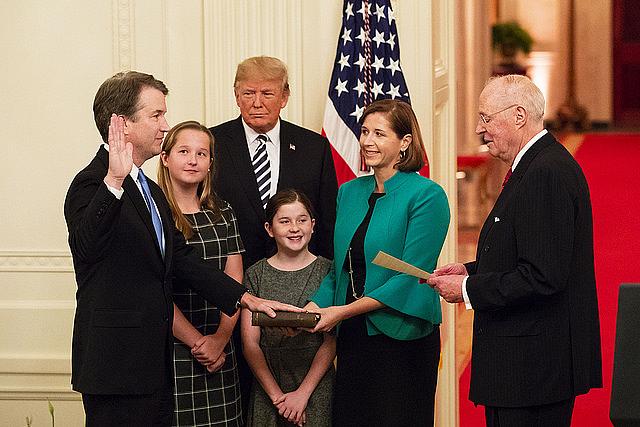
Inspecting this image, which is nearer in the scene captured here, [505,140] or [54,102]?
[505,140]

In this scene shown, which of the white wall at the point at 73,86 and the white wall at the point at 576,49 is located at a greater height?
the white wall at the point at 576,49

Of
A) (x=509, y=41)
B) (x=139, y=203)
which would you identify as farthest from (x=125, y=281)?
(x=509, y=41)

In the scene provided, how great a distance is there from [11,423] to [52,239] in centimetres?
99

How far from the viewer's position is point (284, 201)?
4.82 m

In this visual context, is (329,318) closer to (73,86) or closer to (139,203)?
(139,203)

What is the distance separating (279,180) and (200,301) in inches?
28.4

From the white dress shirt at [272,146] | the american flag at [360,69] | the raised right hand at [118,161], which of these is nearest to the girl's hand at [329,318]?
the white dress shirt at [272,146]

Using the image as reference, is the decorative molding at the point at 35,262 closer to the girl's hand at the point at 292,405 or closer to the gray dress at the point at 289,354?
the gray dress at the point at 289,354

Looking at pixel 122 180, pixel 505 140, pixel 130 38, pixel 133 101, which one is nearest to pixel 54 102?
pixel 130 38

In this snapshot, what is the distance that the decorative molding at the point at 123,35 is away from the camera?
5.93 metres

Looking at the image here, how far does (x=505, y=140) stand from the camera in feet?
13.2

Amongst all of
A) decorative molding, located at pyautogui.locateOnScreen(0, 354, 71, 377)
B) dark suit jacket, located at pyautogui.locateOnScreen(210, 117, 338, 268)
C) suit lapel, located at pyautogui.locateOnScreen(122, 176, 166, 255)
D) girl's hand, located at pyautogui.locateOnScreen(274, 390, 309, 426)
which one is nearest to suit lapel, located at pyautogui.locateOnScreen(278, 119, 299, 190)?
dark suit jacket, located at pyautogui.locateOnScreen(210, 117, 338, 268)

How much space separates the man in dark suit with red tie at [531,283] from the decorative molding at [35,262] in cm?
265

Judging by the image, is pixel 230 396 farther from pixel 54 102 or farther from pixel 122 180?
pixel 54 102
